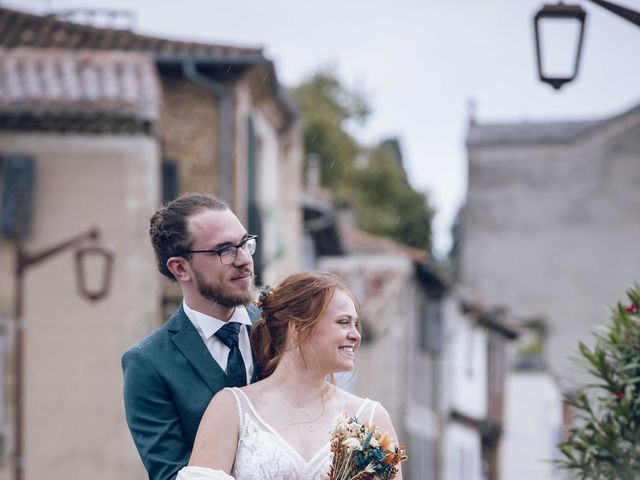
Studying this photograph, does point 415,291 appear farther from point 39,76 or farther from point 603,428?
point 603,428

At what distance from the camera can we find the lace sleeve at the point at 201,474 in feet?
15.2

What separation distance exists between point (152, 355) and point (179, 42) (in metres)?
17.6

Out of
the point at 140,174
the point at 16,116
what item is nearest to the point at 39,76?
the point at 16,116

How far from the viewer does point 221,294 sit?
5.08 metres

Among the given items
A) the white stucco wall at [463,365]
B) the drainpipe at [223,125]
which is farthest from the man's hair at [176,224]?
the white stucco wall at [463,365]

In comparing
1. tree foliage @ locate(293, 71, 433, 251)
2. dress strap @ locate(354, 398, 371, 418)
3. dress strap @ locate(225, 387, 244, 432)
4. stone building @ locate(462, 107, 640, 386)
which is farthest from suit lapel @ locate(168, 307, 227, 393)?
stone building @ locate(462, 107, 640, 386)

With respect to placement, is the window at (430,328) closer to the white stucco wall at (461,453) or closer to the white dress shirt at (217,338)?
the white stucco wall at (461,453)

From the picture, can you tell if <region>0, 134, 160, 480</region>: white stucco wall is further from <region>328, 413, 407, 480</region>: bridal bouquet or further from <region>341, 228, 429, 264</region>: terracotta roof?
<region>328, 413, 407, 480</region>: bridal bouquet

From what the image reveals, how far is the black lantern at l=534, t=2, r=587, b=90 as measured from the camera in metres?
8.29

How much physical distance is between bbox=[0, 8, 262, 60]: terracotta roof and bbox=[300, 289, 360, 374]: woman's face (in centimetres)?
1706

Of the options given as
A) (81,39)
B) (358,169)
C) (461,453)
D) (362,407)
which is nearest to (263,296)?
(362,407)

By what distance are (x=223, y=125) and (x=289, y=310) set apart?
1689 cm

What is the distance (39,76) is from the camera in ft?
67.1

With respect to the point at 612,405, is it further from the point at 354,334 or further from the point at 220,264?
the point at 220,264
